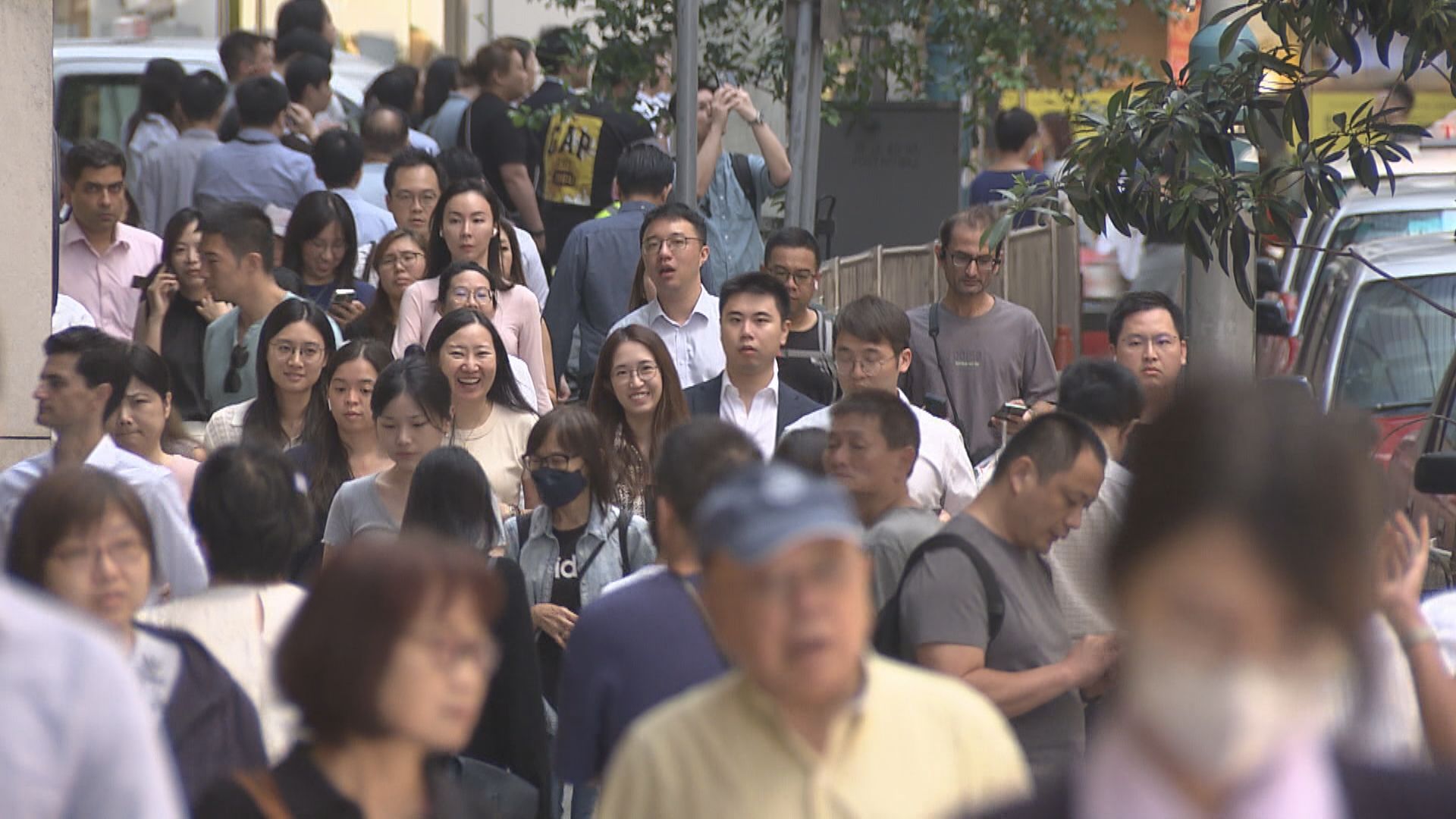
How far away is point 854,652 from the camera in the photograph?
254 cm

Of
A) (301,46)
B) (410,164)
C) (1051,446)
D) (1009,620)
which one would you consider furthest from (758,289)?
(301,46)

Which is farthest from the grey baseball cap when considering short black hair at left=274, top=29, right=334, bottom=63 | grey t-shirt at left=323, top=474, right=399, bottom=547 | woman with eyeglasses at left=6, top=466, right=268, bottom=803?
short black hair at left=274, top=29, right=334, bottom=63

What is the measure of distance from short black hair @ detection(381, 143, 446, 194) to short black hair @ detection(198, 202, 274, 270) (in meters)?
1.73

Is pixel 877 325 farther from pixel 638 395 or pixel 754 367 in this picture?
pixel 638 395

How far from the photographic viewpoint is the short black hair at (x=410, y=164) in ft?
34.4

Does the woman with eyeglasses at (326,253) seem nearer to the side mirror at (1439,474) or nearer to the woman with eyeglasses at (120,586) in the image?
the side mirror at (1439,474)

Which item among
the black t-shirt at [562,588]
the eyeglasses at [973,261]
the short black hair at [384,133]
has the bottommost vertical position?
the black t-shirt at [562,588]

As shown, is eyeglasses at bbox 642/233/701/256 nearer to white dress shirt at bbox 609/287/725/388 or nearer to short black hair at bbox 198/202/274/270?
white dress shirt at bbox 609/287/725/388

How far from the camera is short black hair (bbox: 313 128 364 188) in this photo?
34.9 feet

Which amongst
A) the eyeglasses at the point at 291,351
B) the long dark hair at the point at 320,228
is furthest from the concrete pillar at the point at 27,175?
the long dark hair at the point at 320,228

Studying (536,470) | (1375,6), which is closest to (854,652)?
(536,470)

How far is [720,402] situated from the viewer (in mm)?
7746

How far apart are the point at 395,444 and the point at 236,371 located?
78.4 inches

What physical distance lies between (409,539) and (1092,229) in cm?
386
